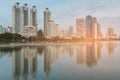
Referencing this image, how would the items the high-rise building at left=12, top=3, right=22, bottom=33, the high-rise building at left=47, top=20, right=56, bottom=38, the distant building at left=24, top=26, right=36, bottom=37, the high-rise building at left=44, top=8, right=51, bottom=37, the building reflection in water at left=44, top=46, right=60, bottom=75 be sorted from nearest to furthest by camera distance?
the building reflection in water at left=44, top=46, right=60, bottom=75, the high-rise building at left=12, top=3, right=22, bottom=33, the distant building at left=24, top=26, right=36, bottom=37, the high-rise building at left=47, top=20, right=56, bottom=38, the high-rise building at left=44, top=8, right=51, bottom=37

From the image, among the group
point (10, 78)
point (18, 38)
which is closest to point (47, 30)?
point (18, 38)

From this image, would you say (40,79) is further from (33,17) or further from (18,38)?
(33,17)

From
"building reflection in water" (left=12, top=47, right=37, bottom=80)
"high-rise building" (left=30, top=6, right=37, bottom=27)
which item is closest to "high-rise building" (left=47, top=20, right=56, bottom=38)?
"high-rise building" (left=30, top=6, right=37, bottom=27)

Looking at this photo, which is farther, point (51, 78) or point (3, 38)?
point (3, 38)

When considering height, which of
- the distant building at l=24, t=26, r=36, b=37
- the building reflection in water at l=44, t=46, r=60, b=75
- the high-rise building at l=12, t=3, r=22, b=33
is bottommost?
the building reflection in water at l=44, t=46, r=60, b=75

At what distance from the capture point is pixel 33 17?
458ft

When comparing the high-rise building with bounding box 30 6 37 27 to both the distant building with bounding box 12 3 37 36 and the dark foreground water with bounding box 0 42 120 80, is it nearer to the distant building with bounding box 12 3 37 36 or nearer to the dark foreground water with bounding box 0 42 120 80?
the distant building with bounding box 12 3 37 36

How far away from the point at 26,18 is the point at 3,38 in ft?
215

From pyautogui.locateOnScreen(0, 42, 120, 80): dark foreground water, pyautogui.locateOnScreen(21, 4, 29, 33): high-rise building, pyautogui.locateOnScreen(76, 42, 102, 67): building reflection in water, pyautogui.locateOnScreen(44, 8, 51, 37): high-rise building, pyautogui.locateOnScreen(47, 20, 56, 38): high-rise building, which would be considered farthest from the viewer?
pyautogui.locateOnScreen(44, 8, 51, 37): high-rise building

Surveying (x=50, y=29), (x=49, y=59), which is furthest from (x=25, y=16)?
(x=49, y=59)

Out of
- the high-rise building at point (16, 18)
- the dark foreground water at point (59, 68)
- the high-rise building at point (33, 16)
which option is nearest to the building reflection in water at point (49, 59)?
the dark foreground water at point (59, 68)

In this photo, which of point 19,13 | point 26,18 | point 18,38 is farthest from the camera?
point 26,18

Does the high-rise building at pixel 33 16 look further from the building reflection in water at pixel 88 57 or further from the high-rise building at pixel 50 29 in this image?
the building reflection in water at pixel 88 57

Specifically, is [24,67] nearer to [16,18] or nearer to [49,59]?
[49,59]
